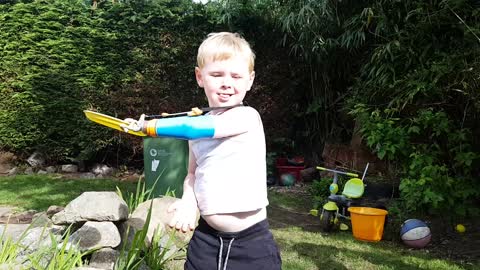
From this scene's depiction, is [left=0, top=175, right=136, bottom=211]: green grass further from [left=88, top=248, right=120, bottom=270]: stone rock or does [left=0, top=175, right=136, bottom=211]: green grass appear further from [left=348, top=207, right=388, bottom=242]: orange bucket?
[left=348, top=207, right=388, bottom=242]: orange bucket

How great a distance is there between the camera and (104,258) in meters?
2.61

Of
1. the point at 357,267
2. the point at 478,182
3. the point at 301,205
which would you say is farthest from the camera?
the point at 301,205

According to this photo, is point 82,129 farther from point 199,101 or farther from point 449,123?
point 449,123

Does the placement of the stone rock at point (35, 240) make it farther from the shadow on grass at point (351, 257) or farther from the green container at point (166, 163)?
the shadow on grass at point (351, 257)

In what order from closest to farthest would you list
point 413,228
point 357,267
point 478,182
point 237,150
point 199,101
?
point 237,150 → point 357,267 → point 413,228 → point 478,182 → point 199,101

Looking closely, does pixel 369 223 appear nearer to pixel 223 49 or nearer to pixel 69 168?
pixel 223 49

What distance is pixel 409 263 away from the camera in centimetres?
329

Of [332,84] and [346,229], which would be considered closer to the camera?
[346,229]

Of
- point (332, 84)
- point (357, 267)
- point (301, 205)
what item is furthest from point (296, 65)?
point (357, 267)

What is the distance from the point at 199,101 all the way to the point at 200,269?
5627 mm

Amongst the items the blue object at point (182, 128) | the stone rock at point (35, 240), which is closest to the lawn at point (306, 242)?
the stone rock at point (35, 240)

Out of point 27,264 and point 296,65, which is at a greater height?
point 296,65

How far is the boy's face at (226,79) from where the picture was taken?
1504 mm

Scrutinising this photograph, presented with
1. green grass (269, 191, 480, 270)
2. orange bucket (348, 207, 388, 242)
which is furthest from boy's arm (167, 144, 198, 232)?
orange bucket (348, 207, 388, 242)
